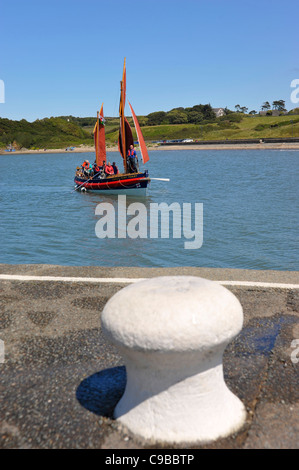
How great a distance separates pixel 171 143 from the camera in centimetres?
14550

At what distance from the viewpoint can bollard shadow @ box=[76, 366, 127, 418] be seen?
377 cm

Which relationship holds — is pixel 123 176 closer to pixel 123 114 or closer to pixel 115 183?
pixel 115 183

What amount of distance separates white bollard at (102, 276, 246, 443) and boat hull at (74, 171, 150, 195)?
30.5 metres

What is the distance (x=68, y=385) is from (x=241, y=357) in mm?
1755

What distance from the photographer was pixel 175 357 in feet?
10.6

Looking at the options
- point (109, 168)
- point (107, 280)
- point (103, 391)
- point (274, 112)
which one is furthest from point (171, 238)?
point (274, 112)

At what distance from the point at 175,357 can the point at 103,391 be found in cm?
113

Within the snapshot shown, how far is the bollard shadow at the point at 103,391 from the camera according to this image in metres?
3.77

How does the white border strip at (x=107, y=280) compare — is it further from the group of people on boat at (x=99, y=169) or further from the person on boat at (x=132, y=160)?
the group of people on boat at (x=99, y=169)

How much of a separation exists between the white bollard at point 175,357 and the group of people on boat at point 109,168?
30709 millimetres

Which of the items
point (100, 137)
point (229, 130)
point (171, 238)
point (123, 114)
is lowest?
point (171, 238)

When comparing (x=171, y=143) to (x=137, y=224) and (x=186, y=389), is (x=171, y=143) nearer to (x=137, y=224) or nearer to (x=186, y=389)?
(x=137, y=224)

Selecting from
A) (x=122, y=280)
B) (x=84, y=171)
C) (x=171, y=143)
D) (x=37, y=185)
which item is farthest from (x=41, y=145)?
(x=122, y=280)
